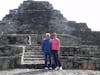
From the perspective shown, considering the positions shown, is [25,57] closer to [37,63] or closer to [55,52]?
[37,63]

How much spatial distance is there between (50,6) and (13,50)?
21242mm

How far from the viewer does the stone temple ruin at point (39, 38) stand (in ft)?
57.6

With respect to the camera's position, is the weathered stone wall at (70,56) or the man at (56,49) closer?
the man at (56,49)

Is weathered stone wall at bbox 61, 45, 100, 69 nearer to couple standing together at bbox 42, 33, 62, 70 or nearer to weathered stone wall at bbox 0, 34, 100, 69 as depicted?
weathered stone wall at bbox 0, 34, 100, 69

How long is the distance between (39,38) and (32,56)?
7883 mm

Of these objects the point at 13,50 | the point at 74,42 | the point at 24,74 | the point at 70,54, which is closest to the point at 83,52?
the point at 70,54

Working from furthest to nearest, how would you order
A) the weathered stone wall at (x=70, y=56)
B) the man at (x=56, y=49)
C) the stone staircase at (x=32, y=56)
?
the stone staircase at (x=32, y=56), the weathered stone wall at (x=70, y=56), the man at (x=56, y=49)

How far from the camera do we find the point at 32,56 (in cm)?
1889

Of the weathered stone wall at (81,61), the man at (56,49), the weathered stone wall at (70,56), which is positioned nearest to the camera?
the man at (56,49)

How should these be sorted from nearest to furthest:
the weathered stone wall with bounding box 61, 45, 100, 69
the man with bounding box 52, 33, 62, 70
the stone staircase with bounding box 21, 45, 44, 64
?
the man with bounding box 52, 33, 62, 70 → the weathered stone wall with bounding box 61, 45, 100, 69 → the stone staircase with bounding box 21, 45, 44, 64

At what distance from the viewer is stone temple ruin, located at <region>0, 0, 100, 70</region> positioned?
17.5 metres

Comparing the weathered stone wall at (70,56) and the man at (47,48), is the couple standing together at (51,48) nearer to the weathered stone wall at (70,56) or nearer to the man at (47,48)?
the man at (47,48)

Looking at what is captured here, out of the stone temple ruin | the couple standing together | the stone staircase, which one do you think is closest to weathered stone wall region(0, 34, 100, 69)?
the stone temple ruin

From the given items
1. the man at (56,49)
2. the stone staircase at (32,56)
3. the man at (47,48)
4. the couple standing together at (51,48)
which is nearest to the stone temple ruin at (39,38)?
the stone staircase at (32,56)
